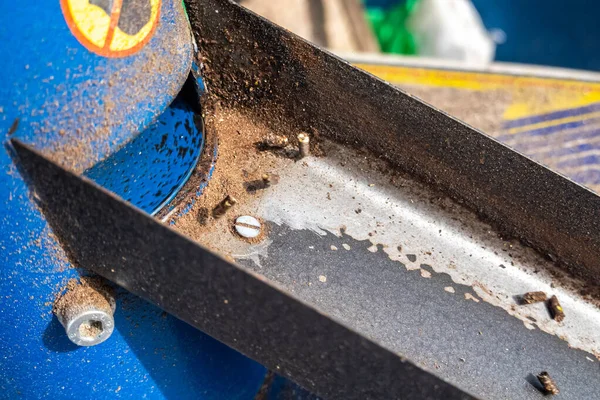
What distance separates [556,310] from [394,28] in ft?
14.5

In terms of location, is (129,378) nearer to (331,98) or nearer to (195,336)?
(195,336)

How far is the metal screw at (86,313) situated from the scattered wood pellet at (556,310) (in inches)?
42.1

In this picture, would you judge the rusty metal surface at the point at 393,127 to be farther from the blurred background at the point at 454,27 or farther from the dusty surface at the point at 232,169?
the blurred background at the point at 454,27

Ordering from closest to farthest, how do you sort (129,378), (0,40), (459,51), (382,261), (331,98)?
1. (0,40)
2. (129,378)
3. (382,261)
4. (331,98)
5. (459,51)

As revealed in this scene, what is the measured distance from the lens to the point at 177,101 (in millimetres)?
1500

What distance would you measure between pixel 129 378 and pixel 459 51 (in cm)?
411

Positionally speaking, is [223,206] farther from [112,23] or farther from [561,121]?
[561,121]

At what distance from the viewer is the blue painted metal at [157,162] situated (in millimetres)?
1304

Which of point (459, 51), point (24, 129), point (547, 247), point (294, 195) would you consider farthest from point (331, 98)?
point (459, 51)

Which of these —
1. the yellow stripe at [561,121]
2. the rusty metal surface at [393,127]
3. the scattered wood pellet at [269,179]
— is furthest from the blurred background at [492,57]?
the scattered wood pellet at [269,179]

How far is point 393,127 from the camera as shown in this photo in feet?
5.01

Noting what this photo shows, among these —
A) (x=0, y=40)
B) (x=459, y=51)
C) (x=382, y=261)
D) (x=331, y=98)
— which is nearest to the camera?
(x=0, y=40)

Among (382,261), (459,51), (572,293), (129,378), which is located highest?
(459,51)

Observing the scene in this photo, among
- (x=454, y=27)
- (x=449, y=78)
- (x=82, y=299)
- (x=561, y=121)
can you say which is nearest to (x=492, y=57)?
(x=454, y=27)
